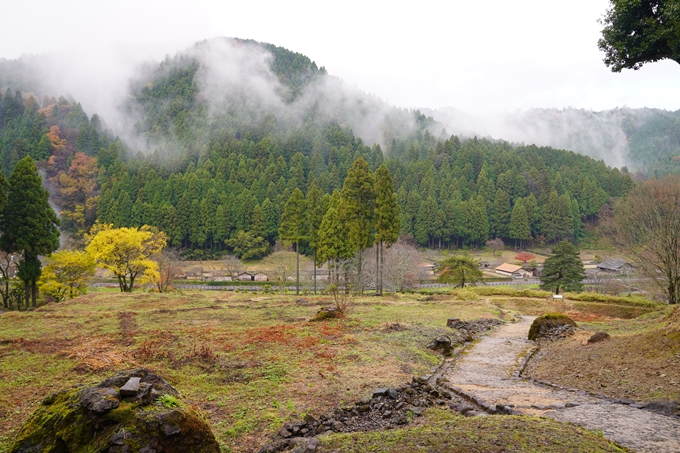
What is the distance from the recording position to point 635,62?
32.0 ft

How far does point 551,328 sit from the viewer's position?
16.3 meters

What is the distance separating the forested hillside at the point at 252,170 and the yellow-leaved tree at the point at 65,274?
2268 centimetres

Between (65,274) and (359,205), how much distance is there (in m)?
24.0

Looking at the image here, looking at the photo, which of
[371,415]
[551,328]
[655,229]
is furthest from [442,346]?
[655,229]

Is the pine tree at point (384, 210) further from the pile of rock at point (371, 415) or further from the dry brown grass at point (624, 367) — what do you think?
the pile of rock at point (371, 415)

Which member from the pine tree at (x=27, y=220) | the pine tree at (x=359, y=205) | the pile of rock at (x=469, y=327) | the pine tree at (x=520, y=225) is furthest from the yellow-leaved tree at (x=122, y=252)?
the pine tree at (x=520, y=225)

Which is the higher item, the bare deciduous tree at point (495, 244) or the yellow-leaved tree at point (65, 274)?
the yellow-leaved tree at point (65, 274)

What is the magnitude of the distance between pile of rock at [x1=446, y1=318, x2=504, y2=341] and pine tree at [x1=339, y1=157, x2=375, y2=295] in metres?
15.8

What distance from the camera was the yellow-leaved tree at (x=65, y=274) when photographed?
28.6m

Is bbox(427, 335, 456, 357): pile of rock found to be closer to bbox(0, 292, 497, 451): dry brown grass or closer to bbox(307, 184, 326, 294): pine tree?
bbox(0, 292, 497, 451): dry brown grass

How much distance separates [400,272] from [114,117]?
154752 mm

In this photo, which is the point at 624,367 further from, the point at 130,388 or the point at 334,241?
the point at 334,241

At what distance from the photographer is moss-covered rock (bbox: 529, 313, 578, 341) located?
15.8m

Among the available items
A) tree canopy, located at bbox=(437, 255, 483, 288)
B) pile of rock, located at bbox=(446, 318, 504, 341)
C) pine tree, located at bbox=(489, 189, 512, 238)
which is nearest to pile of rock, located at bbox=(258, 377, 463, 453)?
pile of rock, located at bbox=(446, 318, 504, 341)
